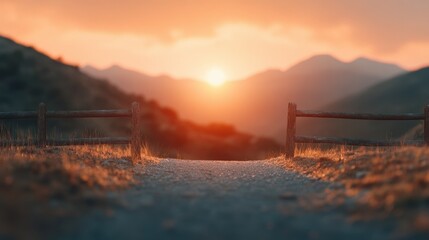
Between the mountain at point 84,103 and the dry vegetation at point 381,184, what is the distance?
3066 cm

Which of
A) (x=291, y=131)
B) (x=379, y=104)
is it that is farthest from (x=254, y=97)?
(x=291, y=131)

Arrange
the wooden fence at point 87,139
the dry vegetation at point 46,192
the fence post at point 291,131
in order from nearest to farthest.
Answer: the dry vegetation at point 46,192 → the wooden fence at point 87,139 → the fence post at point 291,131

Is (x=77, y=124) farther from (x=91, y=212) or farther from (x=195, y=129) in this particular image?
(x=91, y=212)

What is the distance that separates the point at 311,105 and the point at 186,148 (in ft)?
418

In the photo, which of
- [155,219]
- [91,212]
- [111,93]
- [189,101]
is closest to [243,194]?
[155,219]

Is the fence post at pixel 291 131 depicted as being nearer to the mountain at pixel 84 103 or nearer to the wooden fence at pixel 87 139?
the wooden fence at pixel 87 139

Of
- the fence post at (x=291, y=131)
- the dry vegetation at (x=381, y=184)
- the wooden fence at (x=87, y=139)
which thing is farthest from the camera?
the fence post at (x=291, y=131)

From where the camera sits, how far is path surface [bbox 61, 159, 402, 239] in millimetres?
6277

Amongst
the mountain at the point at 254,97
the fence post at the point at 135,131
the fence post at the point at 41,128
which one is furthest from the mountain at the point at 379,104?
the fence post at the point at 41,128

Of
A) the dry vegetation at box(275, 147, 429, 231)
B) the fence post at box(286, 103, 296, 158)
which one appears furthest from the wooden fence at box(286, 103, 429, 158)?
the dry vegetation at box(275, 147, 429, 231)

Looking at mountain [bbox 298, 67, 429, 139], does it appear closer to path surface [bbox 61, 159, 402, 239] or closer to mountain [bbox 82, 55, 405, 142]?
mountain [bbox 82, 55, 405, 142]

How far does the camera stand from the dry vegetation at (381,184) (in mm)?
6770

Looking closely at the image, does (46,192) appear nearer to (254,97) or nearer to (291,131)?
(291,131)

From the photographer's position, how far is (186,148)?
51.2 m
